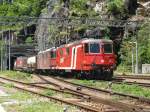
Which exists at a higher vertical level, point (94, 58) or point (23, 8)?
point (23, 8)

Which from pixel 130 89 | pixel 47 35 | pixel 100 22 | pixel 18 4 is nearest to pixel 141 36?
pixel 100 22

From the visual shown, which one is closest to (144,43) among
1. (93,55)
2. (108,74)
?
(108,74)

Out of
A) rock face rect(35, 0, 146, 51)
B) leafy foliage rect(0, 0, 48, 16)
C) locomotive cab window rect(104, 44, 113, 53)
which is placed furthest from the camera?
leafy foliage rect(0, 0, 48, 16)

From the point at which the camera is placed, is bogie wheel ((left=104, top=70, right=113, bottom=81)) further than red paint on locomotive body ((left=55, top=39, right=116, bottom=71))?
Yes

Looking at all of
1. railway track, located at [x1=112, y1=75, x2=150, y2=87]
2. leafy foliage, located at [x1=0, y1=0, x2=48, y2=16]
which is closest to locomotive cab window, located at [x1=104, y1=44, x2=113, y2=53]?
railway track, located at [x1=112, y1=75, x2=150, y2=87]

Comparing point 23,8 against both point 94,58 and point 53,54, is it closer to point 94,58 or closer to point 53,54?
point 53,54

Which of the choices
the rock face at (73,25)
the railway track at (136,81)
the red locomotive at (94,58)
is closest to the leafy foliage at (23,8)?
the rock face at (73,25)

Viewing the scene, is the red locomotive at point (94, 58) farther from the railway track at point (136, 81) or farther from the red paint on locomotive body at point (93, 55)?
the railway track at point (136, 81)

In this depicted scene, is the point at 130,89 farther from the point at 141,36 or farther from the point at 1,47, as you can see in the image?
the point at 1,47

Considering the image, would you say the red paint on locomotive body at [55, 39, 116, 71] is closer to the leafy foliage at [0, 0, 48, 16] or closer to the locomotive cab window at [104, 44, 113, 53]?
the locomotive cab window at [104, 44, 113, 53]

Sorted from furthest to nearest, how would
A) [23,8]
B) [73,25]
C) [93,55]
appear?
[23,8] < [73,25] < [93,55]

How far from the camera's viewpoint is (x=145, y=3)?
72562 millimetres

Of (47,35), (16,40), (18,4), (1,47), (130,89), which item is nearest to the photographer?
(130,89)

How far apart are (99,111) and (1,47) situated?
307 ft
